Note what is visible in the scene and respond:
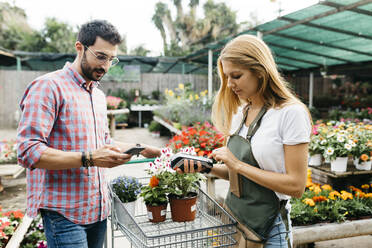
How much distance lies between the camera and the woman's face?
4.69 ft

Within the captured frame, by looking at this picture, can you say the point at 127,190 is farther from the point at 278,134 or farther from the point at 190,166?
the point at 278,134

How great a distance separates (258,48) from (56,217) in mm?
1207

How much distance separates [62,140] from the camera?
4.74 ft

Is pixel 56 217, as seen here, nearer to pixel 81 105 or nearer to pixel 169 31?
pixel 81 105

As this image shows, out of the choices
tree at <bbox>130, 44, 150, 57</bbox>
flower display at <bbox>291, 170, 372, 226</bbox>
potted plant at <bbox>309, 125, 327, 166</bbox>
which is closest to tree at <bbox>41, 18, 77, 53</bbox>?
tree at <bbox>130, 44, 150, 57</bbox>

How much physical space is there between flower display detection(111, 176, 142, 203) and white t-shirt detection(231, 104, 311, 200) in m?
0.83

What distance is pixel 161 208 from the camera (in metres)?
1.60

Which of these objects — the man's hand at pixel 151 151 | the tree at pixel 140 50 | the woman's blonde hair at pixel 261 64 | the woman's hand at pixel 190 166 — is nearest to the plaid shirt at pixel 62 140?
the man's hand at pixel 151 151

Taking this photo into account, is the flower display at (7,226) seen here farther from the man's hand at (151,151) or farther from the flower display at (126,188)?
the man's hand at (151,151)

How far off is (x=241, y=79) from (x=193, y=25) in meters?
27.7

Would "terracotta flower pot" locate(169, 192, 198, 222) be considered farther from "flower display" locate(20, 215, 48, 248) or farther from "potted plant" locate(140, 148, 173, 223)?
"flower display" locate(20, 215, 48, 248)

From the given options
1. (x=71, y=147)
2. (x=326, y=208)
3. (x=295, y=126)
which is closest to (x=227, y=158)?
(x=295, y=126)

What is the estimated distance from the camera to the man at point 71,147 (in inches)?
51.7

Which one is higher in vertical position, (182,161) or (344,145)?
(182,161)
